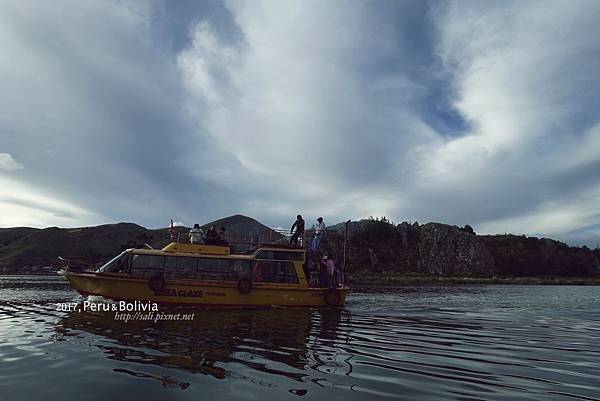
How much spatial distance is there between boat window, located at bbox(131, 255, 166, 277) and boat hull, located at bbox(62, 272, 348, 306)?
63 centimetres

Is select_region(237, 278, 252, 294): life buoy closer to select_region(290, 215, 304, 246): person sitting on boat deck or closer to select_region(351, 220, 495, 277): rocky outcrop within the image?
select_region(290, 215, 304, 246): person sitting on boat deck

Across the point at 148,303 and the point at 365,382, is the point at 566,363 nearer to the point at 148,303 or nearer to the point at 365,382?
the point at 365,382

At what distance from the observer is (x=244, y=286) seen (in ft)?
71.5

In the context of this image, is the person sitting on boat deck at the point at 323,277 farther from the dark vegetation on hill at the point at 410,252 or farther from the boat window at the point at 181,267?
the dark vegetation on hill at the point at 410,252

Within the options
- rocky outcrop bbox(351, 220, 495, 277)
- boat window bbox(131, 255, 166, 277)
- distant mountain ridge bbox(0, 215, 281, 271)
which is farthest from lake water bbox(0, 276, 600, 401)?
rocky outcrop bbox(351, 220, 495, 277)

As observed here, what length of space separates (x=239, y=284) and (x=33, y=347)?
11358 mm

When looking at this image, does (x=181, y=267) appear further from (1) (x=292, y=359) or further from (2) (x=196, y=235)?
(1) (x=292, y=359)

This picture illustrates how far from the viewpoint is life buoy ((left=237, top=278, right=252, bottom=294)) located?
71.3 feet

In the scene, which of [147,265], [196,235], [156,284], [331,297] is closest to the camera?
[156,284]

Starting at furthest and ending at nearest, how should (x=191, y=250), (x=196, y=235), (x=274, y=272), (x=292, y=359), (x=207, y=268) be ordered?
(x=196, y=235) < (x=274, y=272) < (x=191, y=250) < (x=207, y=268) < (x=292, y=359)

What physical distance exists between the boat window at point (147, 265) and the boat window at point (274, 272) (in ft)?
15.8

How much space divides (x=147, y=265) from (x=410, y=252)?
267 feet

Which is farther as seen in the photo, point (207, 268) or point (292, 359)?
point (207, 268)

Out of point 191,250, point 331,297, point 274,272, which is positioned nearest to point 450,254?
point 331,297
